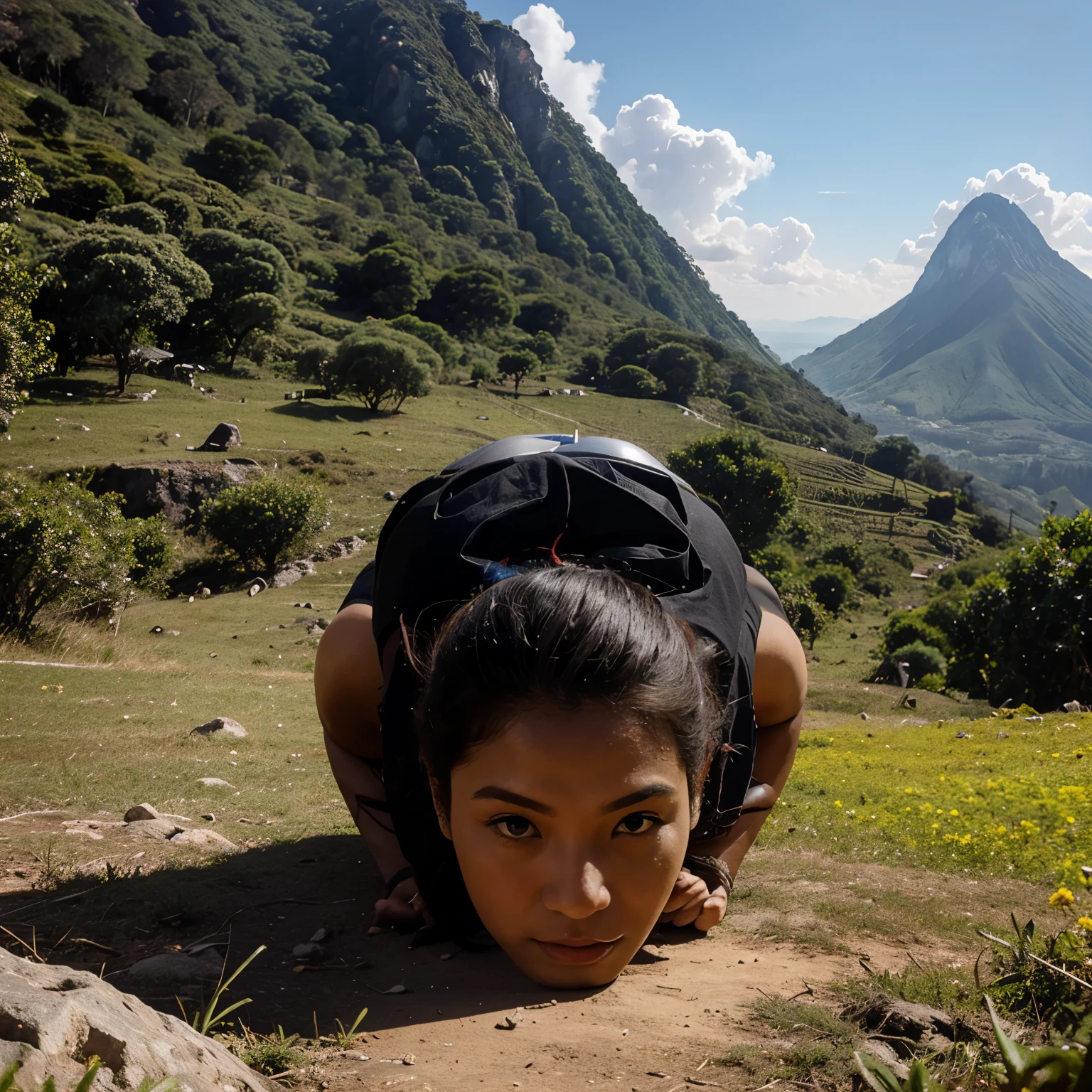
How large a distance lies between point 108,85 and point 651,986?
11516cm

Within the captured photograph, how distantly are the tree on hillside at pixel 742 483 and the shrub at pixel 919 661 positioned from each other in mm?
17301

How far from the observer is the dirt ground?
2.09 meters

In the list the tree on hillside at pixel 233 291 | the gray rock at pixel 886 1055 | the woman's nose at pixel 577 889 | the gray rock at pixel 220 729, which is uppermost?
the tree on hillside at pixel 233 291

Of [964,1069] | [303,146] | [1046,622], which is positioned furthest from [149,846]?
[303,146]

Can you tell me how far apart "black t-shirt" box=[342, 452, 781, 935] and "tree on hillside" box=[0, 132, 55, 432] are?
13.6 metres

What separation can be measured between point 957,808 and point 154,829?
4.55 m

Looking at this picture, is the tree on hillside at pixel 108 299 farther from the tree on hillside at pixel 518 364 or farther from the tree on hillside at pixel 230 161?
the tree on hillside at pixel 230 161

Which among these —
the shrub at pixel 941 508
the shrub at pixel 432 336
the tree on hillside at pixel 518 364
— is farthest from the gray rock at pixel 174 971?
the shrub at pixel 941 508

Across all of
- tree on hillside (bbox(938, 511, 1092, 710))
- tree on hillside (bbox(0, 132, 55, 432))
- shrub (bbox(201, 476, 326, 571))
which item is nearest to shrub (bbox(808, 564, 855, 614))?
tree on hillside (bbox(938, 511, 1092, 710))

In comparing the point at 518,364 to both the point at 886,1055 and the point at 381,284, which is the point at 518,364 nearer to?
the point at 381,284

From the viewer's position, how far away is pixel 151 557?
866 inches

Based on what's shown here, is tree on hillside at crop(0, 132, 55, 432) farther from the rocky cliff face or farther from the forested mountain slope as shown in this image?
the rocky cliff face

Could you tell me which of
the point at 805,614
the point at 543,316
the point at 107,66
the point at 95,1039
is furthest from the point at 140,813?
the point at 107,66

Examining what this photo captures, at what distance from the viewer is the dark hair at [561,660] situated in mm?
1903
